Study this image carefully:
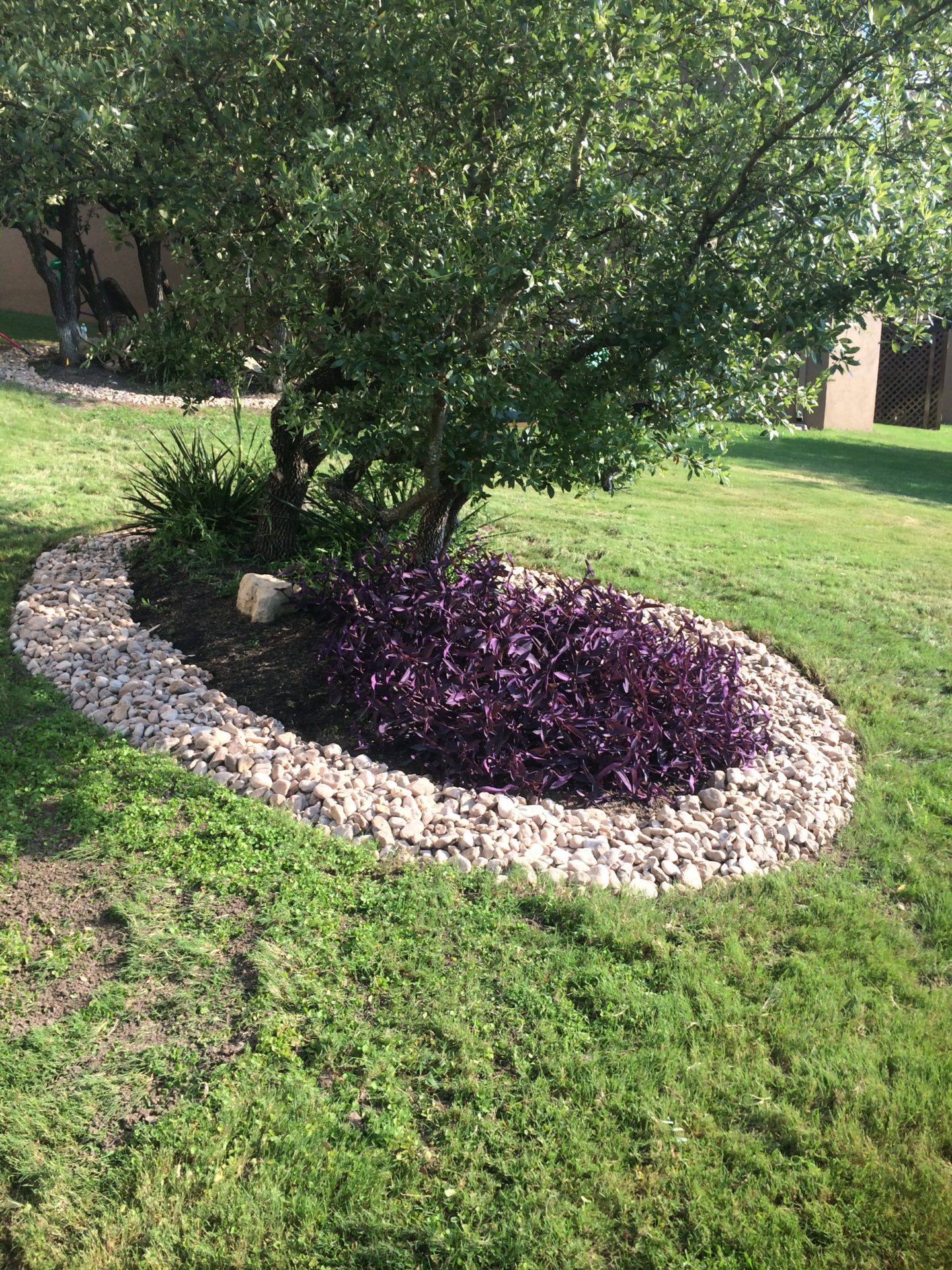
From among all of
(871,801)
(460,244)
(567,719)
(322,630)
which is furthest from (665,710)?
(460,244)

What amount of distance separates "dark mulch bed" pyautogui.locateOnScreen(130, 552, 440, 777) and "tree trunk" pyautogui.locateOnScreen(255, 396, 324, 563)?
239 mm

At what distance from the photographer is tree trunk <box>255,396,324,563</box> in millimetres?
5887

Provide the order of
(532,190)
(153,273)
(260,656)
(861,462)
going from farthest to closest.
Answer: (861,462) < (153,273) < (260,656) < (532,190)

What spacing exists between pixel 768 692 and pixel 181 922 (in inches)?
139

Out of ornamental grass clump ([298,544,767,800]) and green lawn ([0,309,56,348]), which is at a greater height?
green lawn ([0,309,56,348])

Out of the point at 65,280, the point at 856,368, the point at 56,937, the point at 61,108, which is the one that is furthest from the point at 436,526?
the point at 856,368

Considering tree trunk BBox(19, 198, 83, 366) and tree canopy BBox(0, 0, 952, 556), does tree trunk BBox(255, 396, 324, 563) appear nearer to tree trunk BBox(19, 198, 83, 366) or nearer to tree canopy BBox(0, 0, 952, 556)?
tree canopy BBox(0, 0, 952, 556)

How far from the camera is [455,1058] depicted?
2768 millimetres

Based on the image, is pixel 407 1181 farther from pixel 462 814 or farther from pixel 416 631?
pixel 416 631

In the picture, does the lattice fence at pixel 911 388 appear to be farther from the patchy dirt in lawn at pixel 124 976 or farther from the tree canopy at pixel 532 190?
the patchy dirt in lawn at pixel 124 976

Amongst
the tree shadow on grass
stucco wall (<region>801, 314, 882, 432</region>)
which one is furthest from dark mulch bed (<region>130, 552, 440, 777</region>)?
stucco wall (<region>801, 314, 882, 432</region>)

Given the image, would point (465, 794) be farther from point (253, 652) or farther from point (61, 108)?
point (61, 108)

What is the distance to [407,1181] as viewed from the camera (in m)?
2.41

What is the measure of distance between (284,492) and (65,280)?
9.51 m
